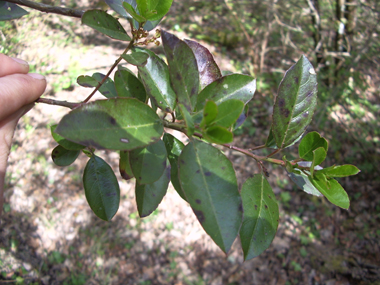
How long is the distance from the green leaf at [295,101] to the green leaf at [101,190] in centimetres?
61

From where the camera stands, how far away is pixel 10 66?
42.6 inches

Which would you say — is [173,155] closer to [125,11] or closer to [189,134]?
[189,134]

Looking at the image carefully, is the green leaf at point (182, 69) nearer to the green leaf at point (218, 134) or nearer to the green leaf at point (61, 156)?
the green leaf at point (218, 134)

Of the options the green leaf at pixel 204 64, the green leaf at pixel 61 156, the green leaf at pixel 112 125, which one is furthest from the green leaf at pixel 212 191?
the green leaf at pixel 61 156

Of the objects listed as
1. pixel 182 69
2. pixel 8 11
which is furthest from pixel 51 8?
pixel 182 69

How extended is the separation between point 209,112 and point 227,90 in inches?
8.0

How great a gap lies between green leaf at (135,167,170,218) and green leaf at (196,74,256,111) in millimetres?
257

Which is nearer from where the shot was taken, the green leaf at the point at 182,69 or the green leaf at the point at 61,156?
the green leaf at the point at 182,69

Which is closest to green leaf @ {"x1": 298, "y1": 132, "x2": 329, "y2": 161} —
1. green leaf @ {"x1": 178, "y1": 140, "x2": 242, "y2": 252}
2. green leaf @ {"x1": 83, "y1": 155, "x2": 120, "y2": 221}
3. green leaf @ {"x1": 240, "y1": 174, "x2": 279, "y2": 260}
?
green leaf @ {"x1": 240, "y1": 174, "x2": 279, "y2": 260}

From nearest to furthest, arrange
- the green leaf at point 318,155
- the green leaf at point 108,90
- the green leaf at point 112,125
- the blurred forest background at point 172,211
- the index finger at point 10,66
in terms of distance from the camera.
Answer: the green leaf at point 112,125
the green leaf at point 318,155
the green leaf at point 108,90
the index finger at point 10,66
the blurred forest background at point 172,211

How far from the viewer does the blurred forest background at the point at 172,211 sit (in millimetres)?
2662

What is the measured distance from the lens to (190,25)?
4703 mm

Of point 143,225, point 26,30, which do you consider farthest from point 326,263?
point 26,30

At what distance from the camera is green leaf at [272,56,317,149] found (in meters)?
0.84
